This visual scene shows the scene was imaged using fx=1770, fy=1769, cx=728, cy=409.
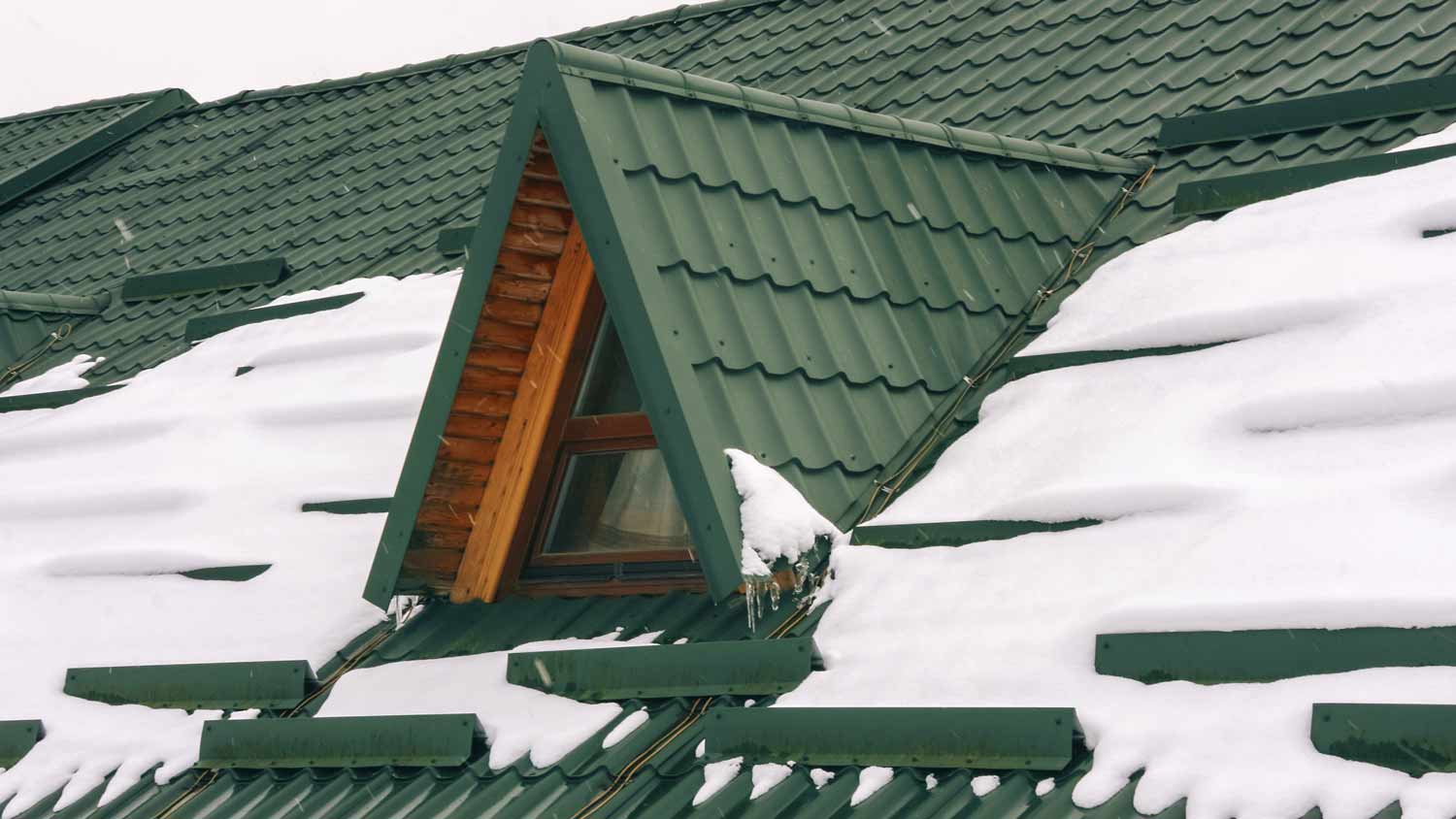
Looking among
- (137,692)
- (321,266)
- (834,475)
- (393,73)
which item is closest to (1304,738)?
(834,475)

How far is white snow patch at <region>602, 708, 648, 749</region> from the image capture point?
14.7 feet

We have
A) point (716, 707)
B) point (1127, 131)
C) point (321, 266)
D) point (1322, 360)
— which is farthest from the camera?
point (321, 266)

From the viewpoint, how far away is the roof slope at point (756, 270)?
472cm

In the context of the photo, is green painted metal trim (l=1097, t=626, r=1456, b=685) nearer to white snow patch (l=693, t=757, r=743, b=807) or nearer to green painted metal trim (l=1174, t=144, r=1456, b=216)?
white snow patch (l=693, t=757, r=743, b=807)

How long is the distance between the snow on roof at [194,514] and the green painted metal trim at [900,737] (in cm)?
168

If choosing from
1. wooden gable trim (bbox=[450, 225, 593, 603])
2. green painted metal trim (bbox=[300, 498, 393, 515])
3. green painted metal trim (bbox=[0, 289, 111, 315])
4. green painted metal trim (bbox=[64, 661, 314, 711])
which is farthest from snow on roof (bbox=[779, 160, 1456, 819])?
green painted metal trim (bbox=[0, 289, 111, 315])

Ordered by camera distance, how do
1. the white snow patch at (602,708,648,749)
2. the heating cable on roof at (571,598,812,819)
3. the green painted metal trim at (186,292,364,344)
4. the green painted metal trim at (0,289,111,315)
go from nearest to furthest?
the heating cable on roof at (571,598,812,819) → the white snow patch at (602,708,648,749) → the green painted metal trim at (186,292,364,344) → the green painted metal trim at (0,289,111,315)

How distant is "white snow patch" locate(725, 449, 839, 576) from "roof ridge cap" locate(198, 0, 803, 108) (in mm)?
5434

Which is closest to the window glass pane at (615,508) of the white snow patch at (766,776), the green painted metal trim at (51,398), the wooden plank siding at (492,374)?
the wooden plank siding at (492,374)

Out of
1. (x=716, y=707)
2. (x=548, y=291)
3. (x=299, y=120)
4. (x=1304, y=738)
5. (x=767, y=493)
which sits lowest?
(x=1304, y=738)

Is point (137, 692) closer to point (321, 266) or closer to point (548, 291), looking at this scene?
point (548, 291)

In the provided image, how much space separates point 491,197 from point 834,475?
4.08 feet

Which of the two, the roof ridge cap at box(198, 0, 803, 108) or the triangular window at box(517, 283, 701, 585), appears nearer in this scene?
the triangular window at box(517, 283, 701, 585)

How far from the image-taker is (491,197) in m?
5.00
